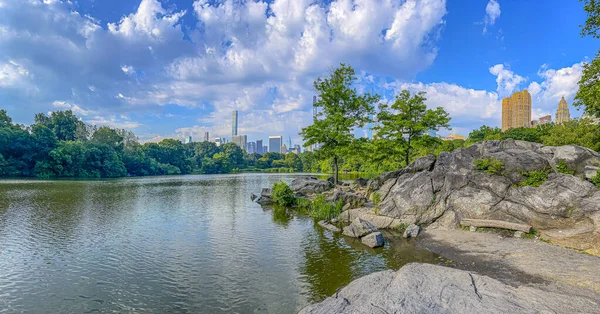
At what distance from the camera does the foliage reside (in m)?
17.2

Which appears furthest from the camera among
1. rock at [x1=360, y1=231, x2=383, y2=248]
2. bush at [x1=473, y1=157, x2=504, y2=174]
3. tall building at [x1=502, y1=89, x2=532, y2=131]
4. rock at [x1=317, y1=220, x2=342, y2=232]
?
tall building at [x1=502, y1=89, x2=532, y2=131]

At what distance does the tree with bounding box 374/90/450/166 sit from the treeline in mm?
10720

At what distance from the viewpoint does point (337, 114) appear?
103 feet

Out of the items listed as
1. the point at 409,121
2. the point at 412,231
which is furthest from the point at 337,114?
the point at 412,231

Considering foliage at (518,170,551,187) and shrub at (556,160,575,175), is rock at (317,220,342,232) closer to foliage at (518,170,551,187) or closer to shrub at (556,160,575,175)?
foliage at (518,170,551,187)

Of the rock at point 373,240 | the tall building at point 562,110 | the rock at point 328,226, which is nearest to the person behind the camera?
the rock at point 373,240

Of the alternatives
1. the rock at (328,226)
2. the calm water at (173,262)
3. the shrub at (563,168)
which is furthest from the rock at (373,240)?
the shrub at (563,168)

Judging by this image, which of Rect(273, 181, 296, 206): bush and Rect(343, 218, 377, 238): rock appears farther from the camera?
Rect(273, 181, 296, 206): bush

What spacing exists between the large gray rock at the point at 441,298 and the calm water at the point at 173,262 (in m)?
2.07

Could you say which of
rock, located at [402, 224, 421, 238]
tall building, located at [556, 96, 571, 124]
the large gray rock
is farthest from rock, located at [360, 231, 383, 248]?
tall building, located at [556, 96, 571, 124]

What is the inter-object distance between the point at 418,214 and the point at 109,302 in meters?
17.2

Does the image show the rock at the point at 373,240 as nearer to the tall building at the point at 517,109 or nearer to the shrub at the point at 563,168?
the shrub at the point at 563,168

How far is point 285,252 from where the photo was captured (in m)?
15.1

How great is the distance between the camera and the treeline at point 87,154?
7169cm
